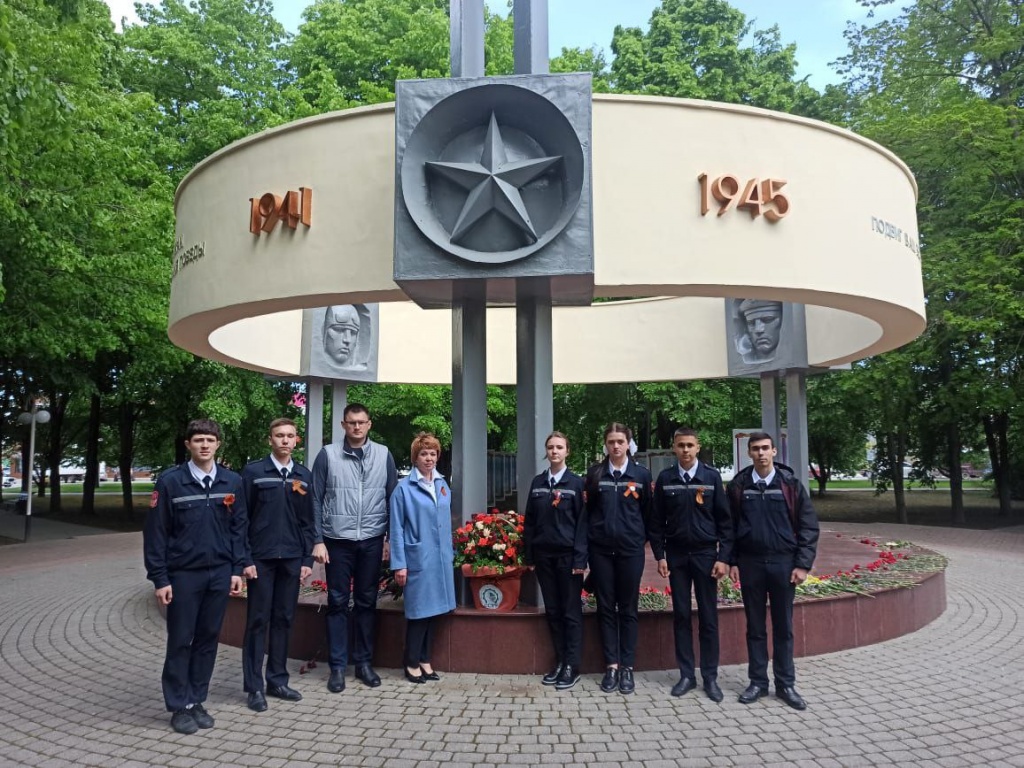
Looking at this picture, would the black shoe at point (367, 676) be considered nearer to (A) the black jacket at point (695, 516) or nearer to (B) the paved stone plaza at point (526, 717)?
(B) the paved stone plaza at point (526, 717)

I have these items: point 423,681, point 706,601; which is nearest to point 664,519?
point 706,601

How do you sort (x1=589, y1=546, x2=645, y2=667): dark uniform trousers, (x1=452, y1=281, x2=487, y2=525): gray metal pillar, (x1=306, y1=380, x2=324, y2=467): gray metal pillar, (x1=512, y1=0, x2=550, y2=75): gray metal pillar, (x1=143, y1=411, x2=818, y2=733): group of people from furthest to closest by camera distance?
1. (x1=306, y1=380, x2=324, y2=467): gray metal pillar
2. (x1=512, y1=0, x2=550, y2=75): gray metal pillar
3. (x1=452, y1=281, x2=487, y2=525): gray metal pillar
4. (x1=589, y1=546, x2=645, y2=667): dark uniform trousers
5. (x1=143, y1=411, x2=818, y2=733): group of people

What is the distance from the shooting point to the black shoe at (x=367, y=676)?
5.14 metres

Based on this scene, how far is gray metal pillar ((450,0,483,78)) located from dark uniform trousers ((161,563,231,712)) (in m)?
4.65

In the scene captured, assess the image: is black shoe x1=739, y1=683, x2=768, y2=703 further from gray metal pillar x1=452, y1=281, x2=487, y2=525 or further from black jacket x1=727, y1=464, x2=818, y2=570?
gray metal pillar x1=452, y1=281, x2=487, y2=525

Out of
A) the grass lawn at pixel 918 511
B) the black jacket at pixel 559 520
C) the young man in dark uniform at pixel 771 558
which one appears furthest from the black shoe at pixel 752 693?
the grass lawn at pixel 918 511

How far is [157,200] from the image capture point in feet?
46.7

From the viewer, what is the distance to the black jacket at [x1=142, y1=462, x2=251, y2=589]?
436 cm

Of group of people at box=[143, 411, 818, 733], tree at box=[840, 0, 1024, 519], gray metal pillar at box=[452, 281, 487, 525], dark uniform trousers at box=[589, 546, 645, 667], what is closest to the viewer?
group of people at box=[143, 411, 818, 733]

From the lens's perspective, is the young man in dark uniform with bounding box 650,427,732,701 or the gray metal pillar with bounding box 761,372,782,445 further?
the gray metal pillar with bounding box 761,372,782,445

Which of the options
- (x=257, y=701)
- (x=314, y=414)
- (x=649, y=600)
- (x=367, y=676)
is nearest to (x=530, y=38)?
(x=649, y=600)

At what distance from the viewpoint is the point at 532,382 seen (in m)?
6.45

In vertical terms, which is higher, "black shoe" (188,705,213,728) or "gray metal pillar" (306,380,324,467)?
"gray metal pillar" (306,380,324,467)

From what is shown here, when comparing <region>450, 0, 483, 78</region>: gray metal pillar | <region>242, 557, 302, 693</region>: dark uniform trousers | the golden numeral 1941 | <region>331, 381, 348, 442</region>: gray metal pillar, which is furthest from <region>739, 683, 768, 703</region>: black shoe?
<region>331, 381, 348, 442</region>: gray metal pillar
